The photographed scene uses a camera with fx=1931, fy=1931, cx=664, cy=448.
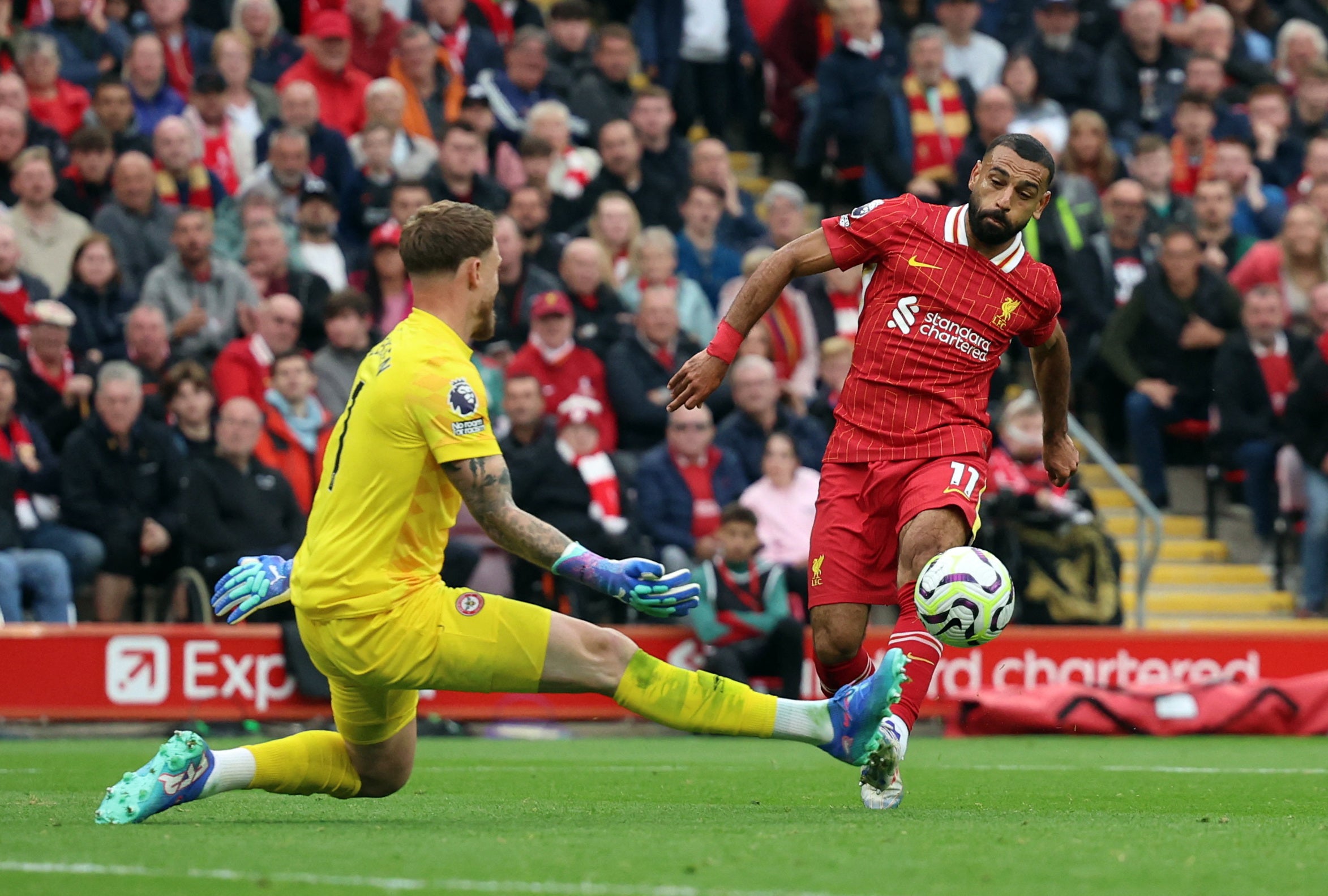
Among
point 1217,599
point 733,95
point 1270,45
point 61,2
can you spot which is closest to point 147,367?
point 61,2

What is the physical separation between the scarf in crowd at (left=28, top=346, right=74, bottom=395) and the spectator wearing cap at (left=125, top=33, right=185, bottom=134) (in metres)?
2.65

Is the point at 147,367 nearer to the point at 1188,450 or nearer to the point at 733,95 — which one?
the point at 733,95

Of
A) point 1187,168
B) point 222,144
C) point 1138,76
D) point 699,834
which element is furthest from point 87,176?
point 1138,76

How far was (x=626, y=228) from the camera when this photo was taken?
1543cm

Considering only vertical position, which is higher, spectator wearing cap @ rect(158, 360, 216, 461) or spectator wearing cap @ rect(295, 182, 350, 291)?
spectator wearing cap @ rect(295, 182, 350, 291)

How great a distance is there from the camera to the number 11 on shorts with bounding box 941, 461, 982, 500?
24.6ft

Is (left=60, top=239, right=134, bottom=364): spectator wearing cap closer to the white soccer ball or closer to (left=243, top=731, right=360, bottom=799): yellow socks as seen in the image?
(left=243, top=731, right=360, bottom=799): yellow socks

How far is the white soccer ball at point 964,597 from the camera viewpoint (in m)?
7.05

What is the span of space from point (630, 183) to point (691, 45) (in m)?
2.41

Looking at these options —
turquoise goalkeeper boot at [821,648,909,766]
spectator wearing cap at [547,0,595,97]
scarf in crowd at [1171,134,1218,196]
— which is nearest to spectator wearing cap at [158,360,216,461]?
spectator wearing cap at [547,0,595,97]

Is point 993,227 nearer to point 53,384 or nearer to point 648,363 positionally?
point 648,363

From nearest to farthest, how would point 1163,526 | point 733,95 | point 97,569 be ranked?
point 97,569 → point 1163,526 → point 733,95

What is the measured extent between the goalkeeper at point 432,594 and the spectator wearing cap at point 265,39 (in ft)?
33.7

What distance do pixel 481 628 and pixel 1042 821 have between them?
6.92 ft
